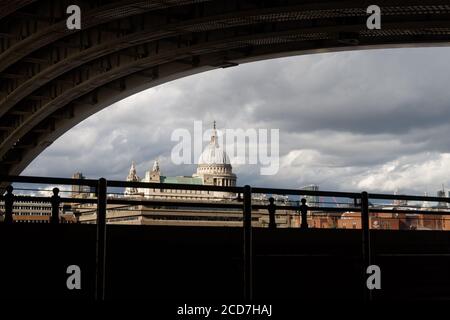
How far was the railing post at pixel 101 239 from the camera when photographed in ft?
29.2

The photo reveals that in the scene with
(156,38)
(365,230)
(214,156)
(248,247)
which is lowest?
(248,247)

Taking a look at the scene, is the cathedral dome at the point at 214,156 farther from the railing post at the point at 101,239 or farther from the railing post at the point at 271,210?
the railing post at the point at 101,239

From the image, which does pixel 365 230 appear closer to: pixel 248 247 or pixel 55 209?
pixel 248 247

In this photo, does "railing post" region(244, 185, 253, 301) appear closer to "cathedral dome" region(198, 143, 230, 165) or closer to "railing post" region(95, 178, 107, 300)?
"railing post" region(95, 178, 107, 300)

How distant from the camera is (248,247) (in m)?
9.79

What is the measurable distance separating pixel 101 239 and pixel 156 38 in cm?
3035

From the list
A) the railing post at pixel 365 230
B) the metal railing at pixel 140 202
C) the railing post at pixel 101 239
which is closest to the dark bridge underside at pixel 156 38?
the metal railing at pixel 140 202

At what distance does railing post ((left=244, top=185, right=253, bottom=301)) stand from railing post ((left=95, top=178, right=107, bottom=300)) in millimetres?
1906

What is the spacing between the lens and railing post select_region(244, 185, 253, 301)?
384 inches

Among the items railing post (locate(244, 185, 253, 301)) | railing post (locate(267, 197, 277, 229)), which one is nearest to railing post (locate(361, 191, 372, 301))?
railing post (locate(244, 185, 253, 301))

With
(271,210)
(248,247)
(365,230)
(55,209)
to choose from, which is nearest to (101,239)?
(248,247)
